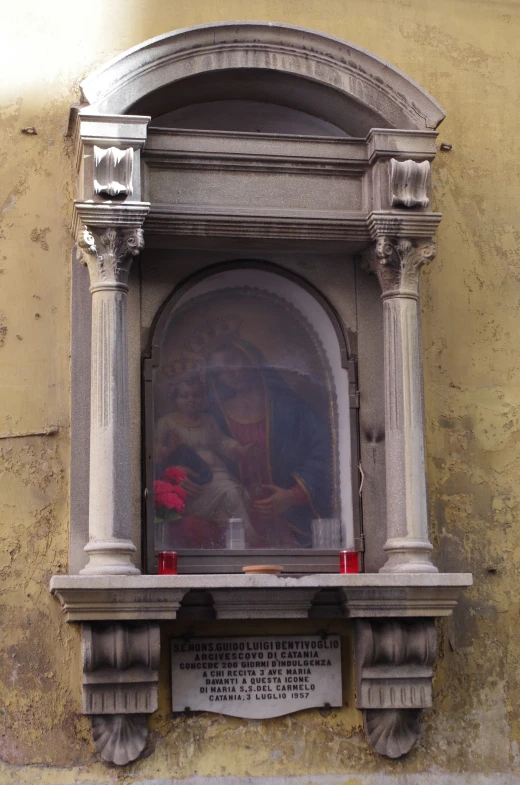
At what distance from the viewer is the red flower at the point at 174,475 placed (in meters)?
7.19

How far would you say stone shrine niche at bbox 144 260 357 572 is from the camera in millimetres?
7188

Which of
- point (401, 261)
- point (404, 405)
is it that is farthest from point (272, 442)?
point (401, 261)

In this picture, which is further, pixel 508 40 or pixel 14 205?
pixel 508 40

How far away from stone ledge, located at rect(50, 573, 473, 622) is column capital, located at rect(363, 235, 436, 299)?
1.55m

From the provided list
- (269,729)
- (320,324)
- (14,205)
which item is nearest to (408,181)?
(320,324)

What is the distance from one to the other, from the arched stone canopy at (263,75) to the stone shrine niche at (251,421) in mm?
990

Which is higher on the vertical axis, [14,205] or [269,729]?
[14,205]

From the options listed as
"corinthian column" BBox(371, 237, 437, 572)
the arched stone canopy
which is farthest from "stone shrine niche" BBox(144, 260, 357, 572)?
the arched stone canopy

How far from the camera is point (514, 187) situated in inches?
315

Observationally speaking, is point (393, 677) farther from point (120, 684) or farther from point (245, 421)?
point (245, 421)

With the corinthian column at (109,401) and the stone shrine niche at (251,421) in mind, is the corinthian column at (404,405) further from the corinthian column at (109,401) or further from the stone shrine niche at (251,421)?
the corinthian column at (109,401)

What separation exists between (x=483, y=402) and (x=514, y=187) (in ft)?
4.44

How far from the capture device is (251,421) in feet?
24.4

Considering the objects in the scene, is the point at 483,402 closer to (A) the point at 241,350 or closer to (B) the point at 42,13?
(A) the point at 241,350
